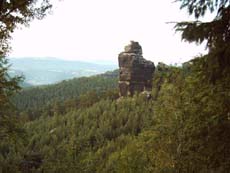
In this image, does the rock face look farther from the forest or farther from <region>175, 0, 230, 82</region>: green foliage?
<region>175, 0, 230, 82</region>: green foliage

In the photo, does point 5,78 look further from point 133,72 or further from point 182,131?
point 133,72

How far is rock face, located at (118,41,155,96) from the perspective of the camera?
11600 cm

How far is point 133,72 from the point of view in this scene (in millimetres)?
115500

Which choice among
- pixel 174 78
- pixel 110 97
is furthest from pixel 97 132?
pixel 174 78

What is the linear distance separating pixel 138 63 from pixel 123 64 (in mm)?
4666

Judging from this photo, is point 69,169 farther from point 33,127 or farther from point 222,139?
point 33,127

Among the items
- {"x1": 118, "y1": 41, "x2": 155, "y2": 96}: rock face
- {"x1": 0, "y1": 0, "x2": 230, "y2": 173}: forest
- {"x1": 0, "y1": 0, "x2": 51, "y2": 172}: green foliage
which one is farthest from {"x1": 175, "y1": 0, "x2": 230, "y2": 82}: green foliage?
{"x1": 118, "y1": 41, "x2": 155, "y2": 96}: rock face

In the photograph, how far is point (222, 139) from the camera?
8.14 m

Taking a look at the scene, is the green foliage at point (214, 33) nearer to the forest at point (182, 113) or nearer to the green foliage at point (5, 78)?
the forest at point (182, 113)

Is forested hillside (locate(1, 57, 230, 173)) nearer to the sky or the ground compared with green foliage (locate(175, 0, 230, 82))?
nearer to the ground

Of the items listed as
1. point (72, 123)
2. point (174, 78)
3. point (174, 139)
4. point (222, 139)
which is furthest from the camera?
point (72, 123)

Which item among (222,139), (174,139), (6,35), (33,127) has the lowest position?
(33,127)

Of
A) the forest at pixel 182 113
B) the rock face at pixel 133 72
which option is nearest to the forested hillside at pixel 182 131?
the forest at pixel 182 113

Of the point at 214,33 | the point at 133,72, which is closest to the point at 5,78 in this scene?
the point at 214,33
